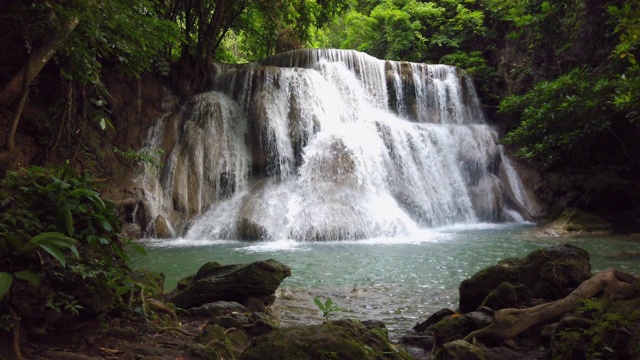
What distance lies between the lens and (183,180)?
1380 cm

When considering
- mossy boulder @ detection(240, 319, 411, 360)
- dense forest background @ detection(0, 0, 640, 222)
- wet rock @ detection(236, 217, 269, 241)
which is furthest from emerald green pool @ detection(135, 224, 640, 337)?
dense forest background @ detection(0, 0, 640, 222)

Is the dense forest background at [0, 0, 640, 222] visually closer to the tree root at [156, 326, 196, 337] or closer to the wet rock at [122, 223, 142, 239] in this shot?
the wet rock at [122, 223, 142, 239]

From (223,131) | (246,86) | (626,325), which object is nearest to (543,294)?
(626,325)

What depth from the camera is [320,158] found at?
1438 cm

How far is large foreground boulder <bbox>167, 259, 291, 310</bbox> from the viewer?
5.28 meters

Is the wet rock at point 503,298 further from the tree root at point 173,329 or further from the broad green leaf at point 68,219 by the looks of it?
the broad green leaf at point 68,219

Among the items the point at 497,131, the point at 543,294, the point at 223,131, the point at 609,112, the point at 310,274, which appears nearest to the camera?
the point at 543,294

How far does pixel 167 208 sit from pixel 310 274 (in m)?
6.74

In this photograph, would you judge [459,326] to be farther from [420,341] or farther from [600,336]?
[600,336]

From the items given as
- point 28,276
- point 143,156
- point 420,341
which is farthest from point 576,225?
point 28,276

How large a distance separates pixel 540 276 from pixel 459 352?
6.95ft

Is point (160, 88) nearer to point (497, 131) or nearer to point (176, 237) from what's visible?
point (176, 237)

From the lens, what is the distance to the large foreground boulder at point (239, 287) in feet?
17.3

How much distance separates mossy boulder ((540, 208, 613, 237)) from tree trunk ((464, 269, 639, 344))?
28.2 ft
